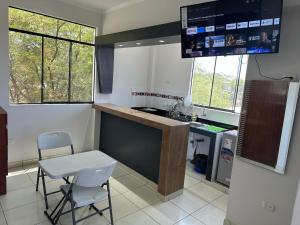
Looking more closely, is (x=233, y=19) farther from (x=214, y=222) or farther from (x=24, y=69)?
(x=24, y=69)

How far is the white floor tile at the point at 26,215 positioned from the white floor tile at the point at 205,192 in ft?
6.64

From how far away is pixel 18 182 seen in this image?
3.03m

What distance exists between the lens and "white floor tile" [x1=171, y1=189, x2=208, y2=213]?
9.11ft

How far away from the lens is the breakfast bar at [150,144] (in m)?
2.84

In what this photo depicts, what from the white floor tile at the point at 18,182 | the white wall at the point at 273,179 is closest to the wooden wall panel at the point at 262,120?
the white wall at the point at 273,179

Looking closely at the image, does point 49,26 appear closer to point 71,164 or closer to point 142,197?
point 71,164

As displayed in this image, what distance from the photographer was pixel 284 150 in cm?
193

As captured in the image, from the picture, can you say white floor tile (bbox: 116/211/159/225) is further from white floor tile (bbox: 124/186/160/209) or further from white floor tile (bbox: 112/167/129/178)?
white floor tile (bbox: 112/167/129/178)

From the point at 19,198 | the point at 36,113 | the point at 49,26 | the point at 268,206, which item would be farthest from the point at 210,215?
the point at 49,26

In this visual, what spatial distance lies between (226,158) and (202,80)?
1.73 m

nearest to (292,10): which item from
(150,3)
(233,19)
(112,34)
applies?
(233,19)

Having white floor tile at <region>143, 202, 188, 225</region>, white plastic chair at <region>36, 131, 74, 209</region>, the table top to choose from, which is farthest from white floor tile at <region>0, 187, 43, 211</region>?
white floor tile at <region>143, 202, 188, 225</region>

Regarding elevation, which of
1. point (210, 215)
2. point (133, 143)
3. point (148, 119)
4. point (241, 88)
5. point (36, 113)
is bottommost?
point (210, 215)

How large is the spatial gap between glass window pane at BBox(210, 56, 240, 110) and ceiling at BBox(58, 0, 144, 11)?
194 cm
